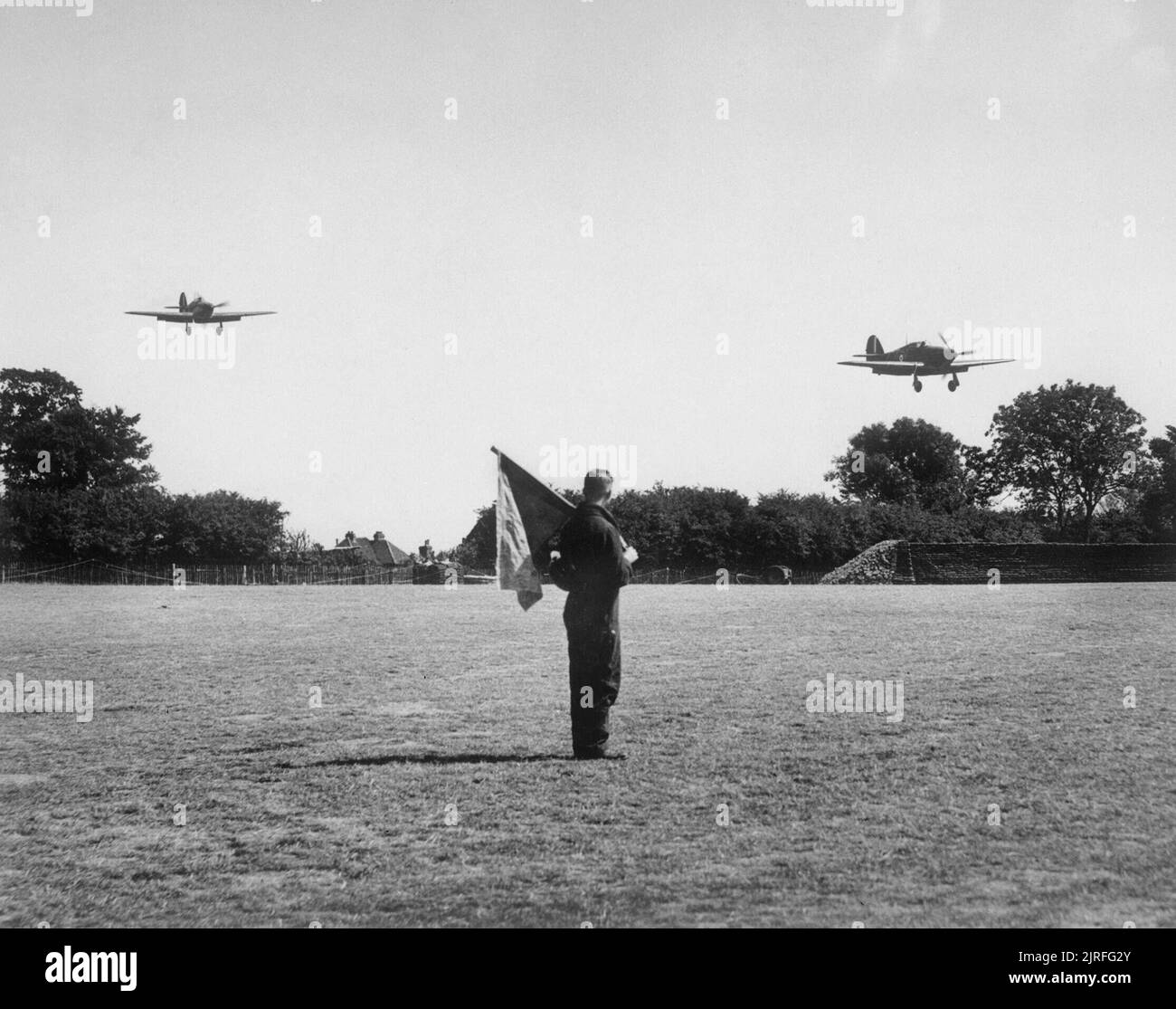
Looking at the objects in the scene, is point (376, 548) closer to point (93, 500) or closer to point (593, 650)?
point (93, 500)

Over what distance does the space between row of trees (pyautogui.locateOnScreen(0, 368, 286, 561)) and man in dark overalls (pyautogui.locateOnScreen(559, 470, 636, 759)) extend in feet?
259

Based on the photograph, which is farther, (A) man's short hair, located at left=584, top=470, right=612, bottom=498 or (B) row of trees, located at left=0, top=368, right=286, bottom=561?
(B) row of trees, located at left=0, top=368, right=286, bottom=561

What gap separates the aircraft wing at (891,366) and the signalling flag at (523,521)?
34038mm

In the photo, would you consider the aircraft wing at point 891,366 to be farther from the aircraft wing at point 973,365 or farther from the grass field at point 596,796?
the grass field at point 596,796

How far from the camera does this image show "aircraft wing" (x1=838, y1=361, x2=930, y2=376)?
41844 millimetres

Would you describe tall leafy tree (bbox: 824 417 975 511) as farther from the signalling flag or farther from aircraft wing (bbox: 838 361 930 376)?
the signalling flag

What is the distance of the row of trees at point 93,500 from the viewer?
84.8 meters

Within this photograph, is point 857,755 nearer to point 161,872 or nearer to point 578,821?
point 578,821

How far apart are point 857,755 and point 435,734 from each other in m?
4.87

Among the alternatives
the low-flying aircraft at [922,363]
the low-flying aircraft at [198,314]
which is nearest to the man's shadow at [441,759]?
the low-flying aircraft at [198,314]

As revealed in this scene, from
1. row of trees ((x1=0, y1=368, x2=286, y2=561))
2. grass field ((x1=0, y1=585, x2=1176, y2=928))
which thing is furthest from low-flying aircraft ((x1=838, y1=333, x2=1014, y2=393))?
row of trees ((x1=0, y1=368, x2=286, y2=561))

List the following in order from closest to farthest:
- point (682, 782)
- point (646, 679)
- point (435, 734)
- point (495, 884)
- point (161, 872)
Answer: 1. point (495, 884)
2. point (161, 872)
3. point (682, 782)
4. point (435, 734)
5. point (646, 679)

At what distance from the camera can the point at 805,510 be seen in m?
84.8
